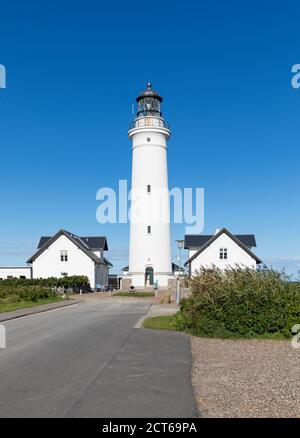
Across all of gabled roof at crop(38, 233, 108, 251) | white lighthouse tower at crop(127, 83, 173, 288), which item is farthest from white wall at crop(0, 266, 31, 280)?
white lighthouse tower at crop(127, 83, 173, 288)

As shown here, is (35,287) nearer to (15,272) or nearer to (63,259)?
(63,259)

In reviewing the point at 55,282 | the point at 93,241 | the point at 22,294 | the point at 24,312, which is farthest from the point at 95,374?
the point at 93,241

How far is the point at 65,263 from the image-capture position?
51.7m

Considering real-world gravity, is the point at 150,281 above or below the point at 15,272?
below

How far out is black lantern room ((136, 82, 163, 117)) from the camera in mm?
48625

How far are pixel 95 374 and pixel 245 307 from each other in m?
7.19

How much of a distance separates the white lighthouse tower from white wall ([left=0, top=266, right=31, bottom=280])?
14645mm

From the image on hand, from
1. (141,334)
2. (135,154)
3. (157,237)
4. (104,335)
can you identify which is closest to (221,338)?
(141,334)

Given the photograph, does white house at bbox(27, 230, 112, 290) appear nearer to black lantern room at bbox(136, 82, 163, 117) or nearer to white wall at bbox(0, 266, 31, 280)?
white wall at bbox(0, 266, 31, 280)

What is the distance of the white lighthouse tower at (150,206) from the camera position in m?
47.1

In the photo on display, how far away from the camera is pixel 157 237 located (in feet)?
154

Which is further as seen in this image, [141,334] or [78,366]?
[141,334]

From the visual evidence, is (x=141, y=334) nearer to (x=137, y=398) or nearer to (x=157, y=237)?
(x=137, y=398)
